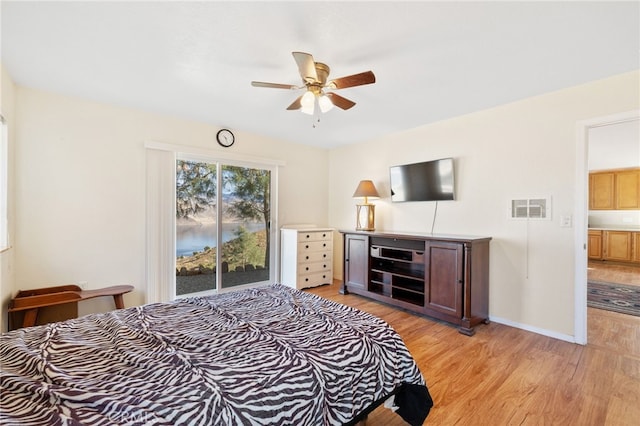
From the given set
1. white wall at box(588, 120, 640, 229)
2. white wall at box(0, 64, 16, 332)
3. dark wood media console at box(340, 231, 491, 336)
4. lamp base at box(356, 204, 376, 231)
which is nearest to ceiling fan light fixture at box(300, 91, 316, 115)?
dark wood media console at box(340, 231, 491, 336)

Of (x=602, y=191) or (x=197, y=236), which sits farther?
(x=602, y=191)

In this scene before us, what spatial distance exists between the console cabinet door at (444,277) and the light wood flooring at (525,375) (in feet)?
0.71

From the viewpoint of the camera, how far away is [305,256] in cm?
440

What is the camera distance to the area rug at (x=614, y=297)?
3.50 metres

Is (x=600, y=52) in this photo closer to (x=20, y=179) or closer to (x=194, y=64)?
(x=194, y=64)

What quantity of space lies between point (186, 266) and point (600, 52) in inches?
181

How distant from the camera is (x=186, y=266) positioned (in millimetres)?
3822

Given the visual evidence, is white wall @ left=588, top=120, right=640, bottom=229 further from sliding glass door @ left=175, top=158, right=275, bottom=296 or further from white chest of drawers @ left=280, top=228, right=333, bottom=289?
sliding glass door @ left=175, top=158, right=275, bottom=296

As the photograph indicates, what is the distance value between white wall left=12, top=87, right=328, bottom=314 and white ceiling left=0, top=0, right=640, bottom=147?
275mm

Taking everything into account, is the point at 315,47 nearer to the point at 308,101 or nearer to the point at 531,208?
the point at 308,101

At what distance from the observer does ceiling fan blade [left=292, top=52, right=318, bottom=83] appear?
1805 mm

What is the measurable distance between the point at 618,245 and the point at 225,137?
8315 millimetres

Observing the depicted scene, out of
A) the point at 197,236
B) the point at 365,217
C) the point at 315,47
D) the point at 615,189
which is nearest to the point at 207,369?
the point at 315,47

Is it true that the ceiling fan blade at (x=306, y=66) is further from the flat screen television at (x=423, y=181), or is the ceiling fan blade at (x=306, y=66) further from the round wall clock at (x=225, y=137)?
the round wall clock at (x=225, y=137)
